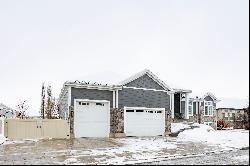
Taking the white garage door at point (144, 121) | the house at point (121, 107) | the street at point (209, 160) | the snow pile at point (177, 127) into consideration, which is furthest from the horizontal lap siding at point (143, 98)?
the street at point (209, 160)

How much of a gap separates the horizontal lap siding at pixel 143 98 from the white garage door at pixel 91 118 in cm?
144

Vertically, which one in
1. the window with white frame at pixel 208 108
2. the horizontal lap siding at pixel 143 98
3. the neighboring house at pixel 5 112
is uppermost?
the horizontal lap siding at pixel 143 98

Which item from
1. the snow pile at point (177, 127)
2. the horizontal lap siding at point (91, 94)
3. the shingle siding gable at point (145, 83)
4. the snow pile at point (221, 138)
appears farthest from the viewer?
the snow pile at point (177, 127)

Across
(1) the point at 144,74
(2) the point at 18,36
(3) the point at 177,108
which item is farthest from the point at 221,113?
(2) the point at 18,36

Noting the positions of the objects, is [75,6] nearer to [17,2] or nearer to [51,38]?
[17,2]

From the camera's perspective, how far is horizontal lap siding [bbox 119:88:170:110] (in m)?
24.9

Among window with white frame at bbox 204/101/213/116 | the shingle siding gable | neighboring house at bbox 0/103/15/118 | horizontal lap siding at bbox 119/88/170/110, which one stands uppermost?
the shingle siding gable

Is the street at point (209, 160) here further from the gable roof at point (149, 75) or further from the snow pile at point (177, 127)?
the snow pile at point (177, 127)

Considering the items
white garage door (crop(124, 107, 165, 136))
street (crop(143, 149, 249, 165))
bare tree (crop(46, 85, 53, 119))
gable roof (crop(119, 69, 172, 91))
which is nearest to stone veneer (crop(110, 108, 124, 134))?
white garage door (crop(124, 107, 165, 136))

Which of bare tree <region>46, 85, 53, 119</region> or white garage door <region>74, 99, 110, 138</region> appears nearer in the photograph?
white garage door <region>74, 99, 110, 138</region>

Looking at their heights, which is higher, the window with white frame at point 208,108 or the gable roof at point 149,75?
the gable roof at point 149,75

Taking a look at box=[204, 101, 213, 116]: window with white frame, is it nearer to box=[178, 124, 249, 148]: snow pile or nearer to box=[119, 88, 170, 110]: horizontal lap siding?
box=[119, 88, 170, 110]: horizontal lap siding

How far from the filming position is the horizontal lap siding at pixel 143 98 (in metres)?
24.9

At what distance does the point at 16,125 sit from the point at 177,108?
1804 centimetres
